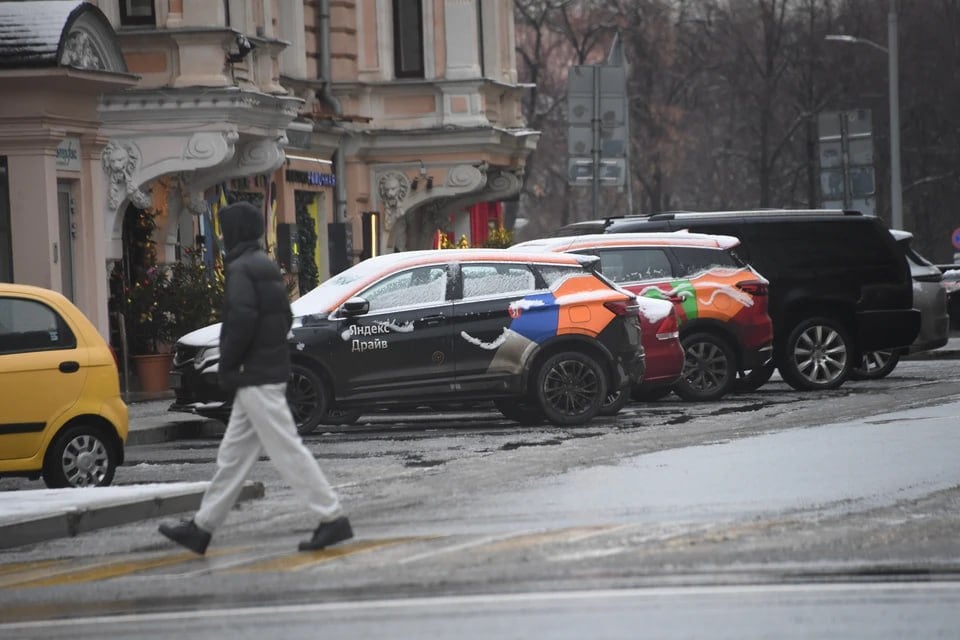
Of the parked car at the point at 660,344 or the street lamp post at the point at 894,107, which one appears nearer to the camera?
the parked car at the point at 660,344

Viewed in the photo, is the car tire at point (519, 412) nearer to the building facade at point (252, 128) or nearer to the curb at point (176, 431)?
the curb at point (176, 431)

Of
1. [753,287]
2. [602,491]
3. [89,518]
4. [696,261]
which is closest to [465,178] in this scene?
[696,261]

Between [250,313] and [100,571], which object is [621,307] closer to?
[250,313]

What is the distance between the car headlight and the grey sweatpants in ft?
27.7

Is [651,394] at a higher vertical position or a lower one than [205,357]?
lower

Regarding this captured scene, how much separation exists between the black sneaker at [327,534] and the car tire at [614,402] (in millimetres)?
9436

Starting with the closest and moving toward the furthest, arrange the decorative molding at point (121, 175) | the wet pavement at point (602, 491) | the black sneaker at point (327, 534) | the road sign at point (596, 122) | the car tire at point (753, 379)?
1. the black sneaker at point (327, 534)
2. the wet pavement at point (602, 491)
3. the car tire at point (753, 379)
4. the decorative molding at point (121, 175)
5. the road sign at point (596, 122)

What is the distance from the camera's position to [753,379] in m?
23.8

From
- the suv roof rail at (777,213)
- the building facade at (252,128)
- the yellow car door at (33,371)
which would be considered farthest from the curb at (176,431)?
the suv roof rail at (777,213)

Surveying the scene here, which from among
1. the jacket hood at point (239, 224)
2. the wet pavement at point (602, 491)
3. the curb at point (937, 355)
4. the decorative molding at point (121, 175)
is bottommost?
the curb at point (937, 355)

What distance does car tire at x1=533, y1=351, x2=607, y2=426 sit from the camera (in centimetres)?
1950

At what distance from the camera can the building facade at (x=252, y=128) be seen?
77.5ft

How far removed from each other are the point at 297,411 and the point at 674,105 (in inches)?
2055

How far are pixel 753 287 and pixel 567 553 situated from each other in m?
12.4
